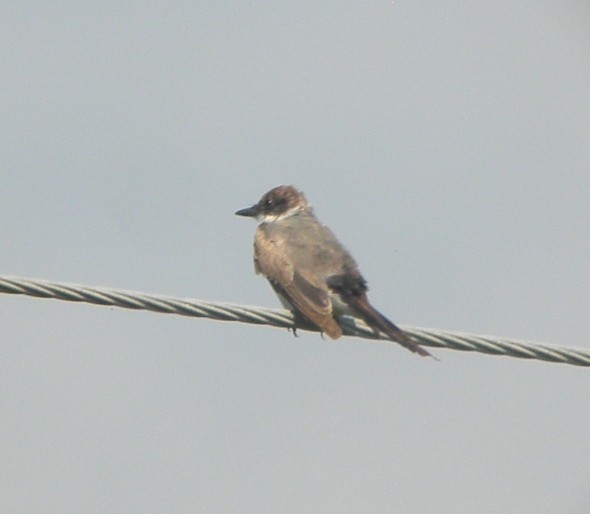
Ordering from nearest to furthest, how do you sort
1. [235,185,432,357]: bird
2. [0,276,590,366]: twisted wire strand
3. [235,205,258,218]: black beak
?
[0,276,590,366]: twisted wire strand < [235,185,432,357]: bird < [235,205,258,218]: black beak

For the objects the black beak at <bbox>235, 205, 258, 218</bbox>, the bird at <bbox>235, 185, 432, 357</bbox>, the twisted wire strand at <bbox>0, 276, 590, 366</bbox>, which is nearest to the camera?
the twisted wire strand at <bbox>0, 276, 590, 366</bbox>

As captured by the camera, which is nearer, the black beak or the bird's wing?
the bird's wing

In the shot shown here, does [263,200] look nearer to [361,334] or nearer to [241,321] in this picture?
[361,334]

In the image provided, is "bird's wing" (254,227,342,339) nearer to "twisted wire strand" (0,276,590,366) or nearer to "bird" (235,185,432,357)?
"bird" (235,185,432,357)

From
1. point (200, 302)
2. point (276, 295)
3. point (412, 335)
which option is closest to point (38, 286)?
point (200, 302)

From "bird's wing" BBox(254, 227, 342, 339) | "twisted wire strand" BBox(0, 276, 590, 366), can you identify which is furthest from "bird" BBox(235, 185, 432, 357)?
"twisted wire strand" BBox(0, 276, 590, 366)

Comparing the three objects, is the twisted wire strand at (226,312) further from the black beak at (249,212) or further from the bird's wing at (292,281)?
the black beak at (249,212)
